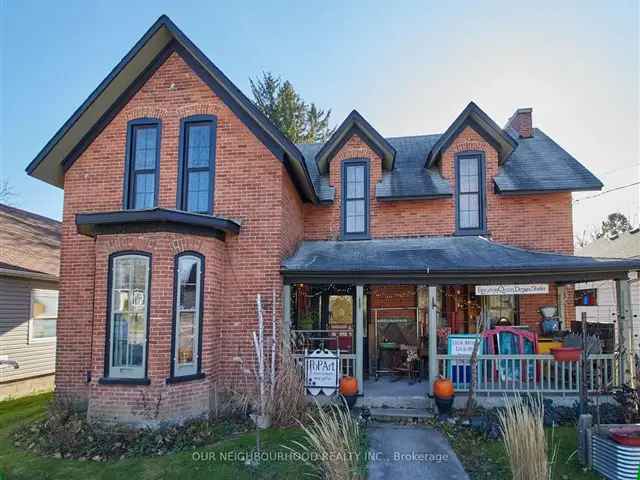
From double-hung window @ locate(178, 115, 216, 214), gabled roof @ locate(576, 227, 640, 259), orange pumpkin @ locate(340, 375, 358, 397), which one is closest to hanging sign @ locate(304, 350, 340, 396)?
orange pumpkin @ locate(340, 375, 358, 397)

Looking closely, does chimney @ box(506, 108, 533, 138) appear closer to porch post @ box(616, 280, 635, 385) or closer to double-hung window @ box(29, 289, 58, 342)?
porch post @ box(616, 280, 635, 385)

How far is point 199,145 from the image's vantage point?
397 inches

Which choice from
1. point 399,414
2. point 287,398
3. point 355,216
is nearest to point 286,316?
point 287,398

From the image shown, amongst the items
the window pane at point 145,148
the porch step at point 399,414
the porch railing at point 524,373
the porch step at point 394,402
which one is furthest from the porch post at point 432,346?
the window pane at point 145,148

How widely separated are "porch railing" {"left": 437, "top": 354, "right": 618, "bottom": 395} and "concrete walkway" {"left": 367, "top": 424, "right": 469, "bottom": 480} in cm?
181

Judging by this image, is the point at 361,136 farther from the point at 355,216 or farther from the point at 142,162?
the point at 142,162

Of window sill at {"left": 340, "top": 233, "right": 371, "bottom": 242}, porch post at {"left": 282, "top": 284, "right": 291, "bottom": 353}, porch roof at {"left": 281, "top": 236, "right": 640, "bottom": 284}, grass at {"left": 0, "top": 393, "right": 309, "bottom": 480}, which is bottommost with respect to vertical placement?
grass at {"left": 0, "top": 393, "right": 309, "bottom": 480}

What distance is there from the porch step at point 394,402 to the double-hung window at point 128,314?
475 centimetres

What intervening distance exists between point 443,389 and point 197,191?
726 centimetres

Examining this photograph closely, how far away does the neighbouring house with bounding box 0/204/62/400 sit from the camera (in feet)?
37.3

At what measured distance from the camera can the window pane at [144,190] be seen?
10117 mm

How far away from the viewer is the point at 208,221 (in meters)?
8.52

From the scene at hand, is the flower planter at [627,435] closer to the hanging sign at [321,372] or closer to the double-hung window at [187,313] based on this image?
the hanging sign at [321,372]

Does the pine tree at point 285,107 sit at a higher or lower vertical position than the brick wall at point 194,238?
higher
